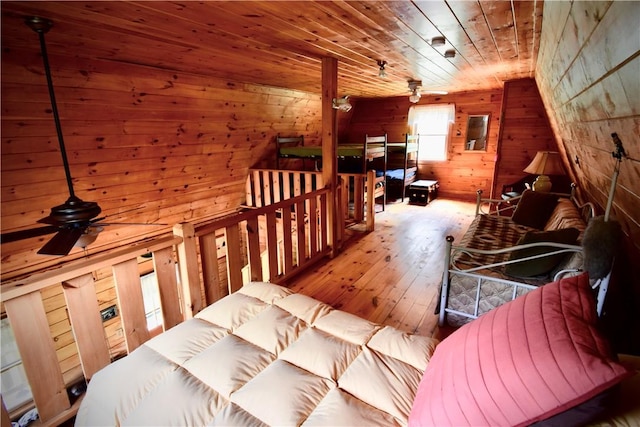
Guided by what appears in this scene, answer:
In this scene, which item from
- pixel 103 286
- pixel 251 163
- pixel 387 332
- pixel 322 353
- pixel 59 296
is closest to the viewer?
pixel 322 353

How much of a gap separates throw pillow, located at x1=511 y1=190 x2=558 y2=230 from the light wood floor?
910mm

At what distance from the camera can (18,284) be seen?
50.9 inches

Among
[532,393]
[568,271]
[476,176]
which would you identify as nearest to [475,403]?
[532,393]

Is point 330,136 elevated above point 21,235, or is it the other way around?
point 330,136

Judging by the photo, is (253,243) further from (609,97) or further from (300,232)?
(609,97)

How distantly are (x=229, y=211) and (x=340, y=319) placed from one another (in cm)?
396

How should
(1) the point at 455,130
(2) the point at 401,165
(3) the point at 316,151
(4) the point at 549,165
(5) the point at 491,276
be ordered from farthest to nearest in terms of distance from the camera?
(2) the point at 401,165
(1) the point at 455,130
(3) the point at 316,151
(4) the point at 549,165
(5) the point at 491,276

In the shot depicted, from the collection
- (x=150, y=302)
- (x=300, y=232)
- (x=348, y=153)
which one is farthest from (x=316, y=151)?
(x=150, y=302)

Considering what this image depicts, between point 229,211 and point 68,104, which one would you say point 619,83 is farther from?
point 229,211

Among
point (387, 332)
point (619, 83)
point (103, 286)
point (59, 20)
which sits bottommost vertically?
point (103, 286)

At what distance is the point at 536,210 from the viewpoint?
326 centimetres

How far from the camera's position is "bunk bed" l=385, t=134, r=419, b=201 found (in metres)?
5.99

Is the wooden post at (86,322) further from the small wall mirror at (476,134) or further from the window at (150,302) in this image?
the small wall mirror at (476,134)

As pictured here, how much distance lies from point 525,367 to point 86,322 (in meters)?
1.81
